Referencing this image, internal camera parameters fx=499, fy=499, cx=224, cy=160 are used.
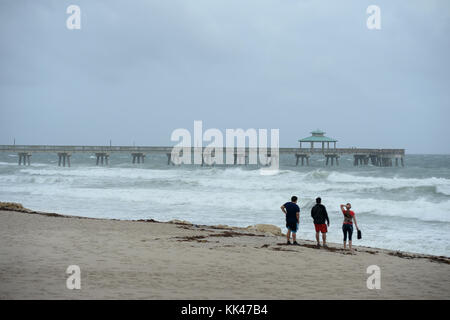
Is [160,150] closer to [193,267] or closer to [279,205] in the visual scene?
[279,205]

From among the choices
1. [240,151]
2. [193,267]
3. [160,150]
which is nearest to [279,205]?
[193,267]

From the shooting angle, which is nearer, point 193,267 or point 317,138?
point 193,267

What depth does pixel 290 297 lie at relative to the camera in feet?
23.1

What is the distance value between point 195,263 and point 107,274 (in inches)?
74.8

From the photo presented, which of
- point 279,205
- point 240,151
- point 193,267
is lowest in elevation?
point 279,205

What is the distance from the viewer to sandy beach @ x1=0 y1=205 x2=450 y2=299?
721cm

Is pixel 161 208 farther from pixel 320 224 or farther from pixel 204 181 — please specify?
pixel 204 181

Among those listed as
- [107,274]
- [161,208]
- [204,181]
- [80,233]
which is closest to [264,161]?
[204,181]

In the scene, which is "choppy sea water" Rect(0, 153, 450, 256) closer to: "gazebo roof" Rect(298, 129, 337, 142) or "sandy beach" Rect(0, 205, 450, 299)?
"sandy beach" Rect(0, 205, 450, 299)

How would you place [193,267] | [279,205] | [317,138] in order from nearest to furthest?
[193,267] < [279,205] < [317,138]

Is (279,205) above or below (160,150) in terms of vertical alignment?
below

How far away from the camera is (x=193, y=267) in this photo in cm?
905

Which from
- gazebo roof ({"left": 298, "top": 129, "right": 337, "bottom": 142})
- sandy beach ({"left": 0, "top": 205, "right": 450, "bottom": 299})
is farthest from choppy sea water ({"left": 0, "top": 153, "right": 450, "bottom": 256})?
gazebo roof ({"left": 298, "top": 129, "right": 337, "bottom": 142})
